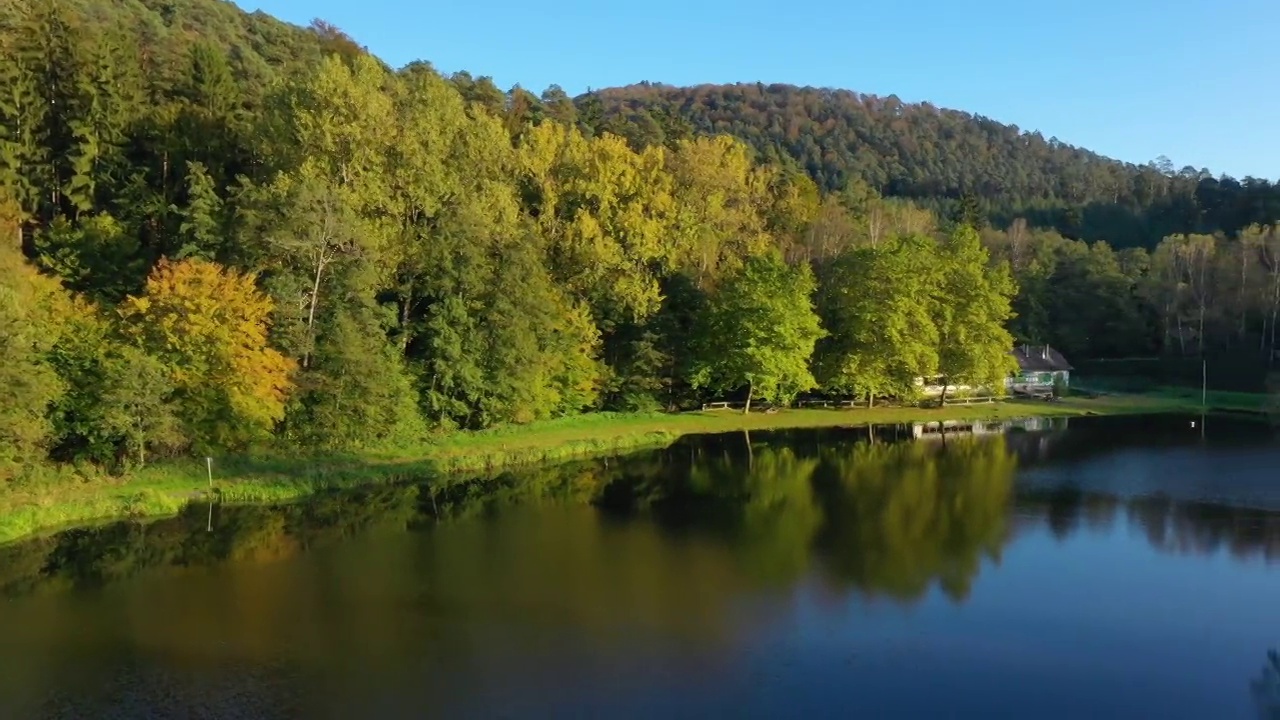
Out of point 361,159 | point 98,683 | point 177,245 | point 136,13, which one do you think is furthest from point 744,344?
point 136,13

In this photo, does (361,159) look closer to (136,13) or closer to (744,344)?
(744,344)

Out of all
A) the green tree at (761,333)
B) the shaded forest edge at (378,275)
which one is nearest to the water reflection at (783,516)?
the shaded forest edge at (378,275)

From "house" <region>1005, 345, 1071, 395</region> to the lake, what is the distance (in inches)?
1144

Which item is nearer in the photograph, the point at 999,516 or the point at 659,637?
the point at 659,637

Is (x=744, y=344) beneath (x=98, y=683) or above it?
above

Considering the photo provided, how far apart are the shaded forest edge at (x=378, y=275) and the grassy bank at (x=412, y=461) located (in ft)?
1.01

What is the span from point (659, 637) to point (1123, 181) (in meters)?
134

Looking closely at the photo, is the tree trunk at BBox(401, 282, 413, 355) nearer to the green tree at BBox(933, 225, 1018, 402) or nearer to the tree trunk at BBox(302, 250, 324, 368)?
the tree trunk at BBox(302, 250, 324, 368)

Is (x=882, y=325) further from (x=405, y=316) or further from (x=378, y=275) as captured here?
(x=378, y=275)

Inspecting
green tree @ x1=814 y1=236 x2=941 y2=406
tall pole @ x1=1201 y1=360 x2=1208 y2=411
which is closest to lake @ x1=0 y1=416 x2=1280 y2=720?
green tree @ x1=814 y1=236 x2=941 y2=406

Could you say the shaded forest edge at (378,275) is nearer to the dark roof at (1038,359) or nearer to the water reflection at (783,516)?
the water reflection at (783,516)

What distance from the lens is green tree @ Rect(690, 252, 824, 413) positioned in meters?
46.7

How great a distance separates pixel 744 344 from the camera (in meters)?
46.9

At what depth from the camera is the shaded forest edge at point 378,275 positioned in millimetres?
28047
